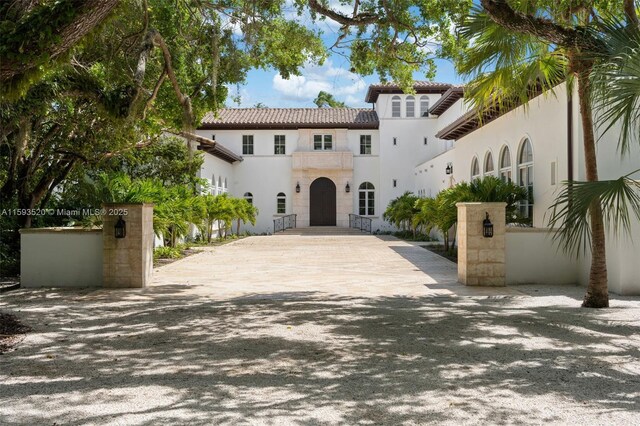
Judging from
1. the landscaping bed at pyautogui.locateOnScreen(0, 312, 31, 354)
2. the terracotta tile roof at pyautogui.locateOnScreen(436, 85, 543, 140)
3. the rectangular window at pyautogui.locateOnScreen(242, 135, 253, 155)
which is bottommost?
the landscaping bed at pyautogui.locateOnScreen(0, 312, 31, 354)

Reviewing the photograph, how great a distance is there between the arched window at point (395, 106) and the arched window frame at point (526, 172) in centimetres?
2206

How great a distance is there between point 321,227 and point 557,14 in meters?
30.3

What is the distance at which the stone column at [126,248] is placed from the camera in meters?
11.2

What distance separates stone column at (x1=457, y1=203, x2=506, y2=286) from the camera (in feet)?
37.6

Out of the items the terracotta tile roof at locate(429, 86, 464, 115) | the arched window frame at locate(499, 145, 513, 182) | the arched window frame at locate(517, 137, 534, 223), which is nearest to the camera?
the arched window frame at locate(517, 137, 534, 223)

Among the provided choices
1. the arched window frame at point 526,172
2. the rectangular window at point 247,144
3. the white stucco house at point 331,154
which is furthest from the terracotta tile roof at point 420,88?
the arched window frame at point 526,172

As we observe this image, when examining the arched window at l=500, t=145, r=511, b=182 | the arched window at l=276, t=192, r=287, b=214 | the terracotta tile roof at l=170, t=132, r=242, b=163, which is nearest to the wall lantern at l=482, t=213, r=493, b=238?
the arched window at l=500, t=145, r=511, b=182

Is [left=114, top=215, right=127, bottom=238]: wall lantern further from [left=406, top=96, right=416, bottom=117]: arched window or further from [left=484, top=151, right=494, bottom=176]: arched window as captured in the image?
[left=406, top=96, right=416, bottom=117]: arched window

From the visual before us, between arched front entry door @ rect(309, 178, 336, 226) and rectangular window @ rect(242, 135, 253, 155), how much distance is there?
4293 mm

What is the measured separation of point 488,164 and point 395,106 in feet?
61.6

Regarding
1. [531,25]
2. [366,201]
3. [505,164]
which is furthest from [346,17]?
[366,201]

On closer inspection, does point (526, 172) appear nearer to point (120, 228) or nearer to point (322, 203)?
point (120, 228)

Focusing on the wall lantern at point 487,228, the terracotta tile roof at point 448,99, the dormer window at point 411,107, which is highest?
the dormer window at point 411,107

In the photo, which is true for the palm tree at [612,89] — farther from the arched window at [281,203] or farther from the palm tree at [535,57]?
the arched window at [281,203]
